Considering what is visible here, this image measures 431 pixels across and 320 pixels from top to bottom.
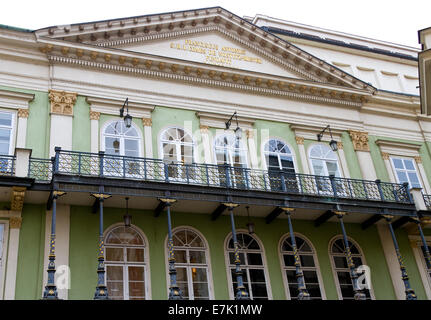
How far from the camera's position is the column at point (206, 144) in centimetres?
1818

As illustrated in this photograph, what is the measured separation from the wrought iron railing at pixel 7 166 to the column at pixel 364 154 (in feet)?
42.6

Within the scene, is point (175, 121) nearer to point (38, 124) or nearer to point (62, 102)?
point (62, 102)

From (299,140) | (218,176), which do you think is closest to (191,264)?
(218,176)

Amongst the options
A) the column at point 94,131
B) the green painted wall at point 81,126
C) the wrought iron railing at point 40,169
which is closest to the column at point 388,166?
the column at point 94,131

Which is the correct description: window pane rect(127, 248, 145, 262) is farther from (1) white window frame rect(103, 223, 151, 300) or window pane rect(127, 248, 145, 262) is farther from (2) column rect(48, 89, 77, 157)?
(2) column rect(48, 89, 77, 157)

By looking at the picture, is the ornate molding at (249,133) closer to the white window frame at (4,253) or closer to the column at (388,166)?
the column at (388,166)

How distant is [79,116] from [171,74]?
4.04m

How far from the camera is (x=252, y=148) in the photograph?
19.2 meters

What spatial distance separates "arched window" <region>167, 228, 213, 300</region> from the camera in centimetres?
1545

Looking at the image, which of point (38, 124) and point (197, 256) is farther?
point (38, 124)

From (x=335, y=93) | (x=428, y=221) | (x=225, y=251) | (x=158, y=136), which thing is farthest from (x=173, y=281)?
(x=335, y=93)

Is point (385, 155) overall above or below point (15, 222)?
above

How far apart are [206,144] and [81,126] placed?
4442mm

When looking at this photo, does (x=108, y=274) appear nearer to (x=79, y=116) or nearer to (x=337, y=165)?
(x=79, y=116)
